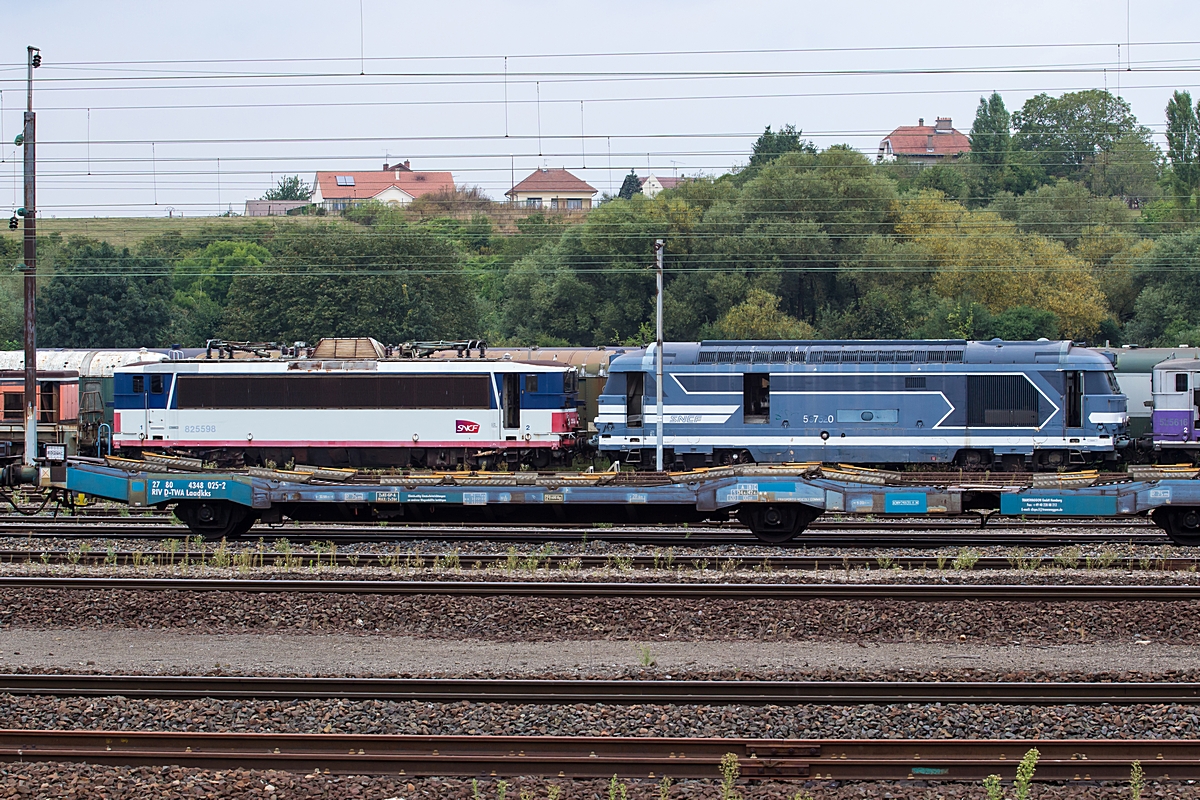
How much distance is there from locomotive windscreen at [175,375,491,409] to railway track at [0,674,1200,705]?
21210mm

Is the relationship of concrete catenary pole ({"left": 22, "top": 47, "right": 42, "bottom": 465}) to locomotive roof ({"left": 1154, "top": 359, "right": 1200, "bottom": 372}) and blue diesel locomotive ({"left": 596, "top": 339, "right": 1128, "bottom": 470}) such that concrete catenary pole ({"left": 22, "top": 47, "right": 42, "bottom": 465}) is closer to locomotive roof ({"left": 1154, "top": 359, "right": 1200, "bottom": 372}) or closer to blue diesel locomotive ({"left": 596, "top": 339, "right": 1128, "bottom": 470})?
blue diesel locomotive ({"left": 596, "top": 339, "right": 1128, "bottom": 470})

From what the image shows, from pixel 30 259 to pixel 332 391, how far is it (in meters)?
8.68

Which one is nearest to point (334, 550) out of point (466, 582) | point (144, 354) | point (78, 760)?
point (466, 582)

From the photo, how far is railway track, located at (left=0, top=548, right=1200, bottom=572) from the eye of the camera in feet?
54.2

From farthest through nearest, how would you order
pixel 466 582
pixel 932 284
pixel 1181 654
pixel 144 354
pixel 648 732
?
pixel 932 284 < pixel 144 354 < pixel 466 582 < pixel 1181 654 < pixel 648 732

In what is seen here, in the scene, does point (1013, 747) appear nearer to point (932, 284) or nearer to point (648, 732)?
point (648, 732)

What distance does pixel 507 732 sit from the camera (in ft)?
31.0

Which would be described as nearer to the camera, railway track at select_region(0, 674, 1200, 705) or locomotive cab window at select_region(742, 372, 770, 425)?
railway track at select_region(0, 674, 1200, 705)

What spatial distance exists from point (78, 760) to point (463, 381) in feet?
76.2

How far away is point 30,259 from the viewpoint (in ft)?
87.9

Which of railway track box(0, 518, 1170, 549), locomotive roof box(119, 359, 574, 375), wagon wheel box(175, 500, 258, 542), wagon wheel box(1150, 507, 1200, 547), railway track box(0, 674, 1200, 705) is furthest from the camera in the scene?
A: locomotive roof box(119, 359, 574, 375)

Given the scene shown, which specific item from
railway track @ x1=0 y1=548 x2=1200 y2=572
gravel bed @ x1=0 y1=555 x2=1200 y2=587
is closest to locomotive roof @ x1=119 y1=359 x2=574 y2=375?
railway track @ x1=0 y1=548 x2=1200 y2=572

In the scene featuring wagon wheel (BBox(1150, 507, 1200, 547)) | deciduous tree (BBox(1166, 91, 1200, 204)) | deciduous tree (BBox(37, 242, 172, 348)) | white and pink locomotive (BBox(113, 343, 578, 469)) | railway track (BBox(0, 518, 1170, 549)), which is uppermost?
deciduous tree (BBox(1166, 91, 1200, 204))

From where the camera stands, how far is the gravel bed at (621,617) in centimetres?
1277
